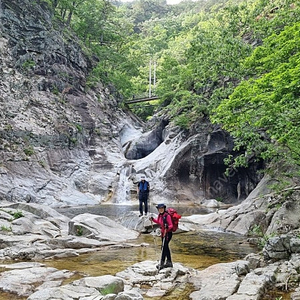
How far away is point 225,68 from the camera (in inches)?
778

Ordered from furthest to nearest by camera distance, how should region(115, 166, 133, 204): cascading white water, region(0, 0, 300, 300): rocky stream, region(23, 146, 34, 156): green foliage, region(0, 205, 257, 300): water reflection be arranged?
region(115, 166, 133, 204): cascading white water → region(23, 146, 34, 156): green foliage → region(0, 205, 257, 300): water reflection → region(0, 0, 300, 300): rocky stream

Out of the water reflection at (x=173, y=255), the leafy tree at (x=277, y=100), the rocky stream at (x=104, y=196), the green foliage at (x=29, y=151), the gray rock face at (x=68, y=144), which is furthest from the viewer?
the green foliage at (x=29, y=151)

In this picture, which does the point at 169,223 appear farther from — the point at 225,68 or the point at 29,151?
the point at 29,151

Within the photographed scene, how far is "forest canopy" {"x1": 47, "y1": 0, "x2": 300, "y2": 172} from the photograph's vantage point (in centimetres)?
1120

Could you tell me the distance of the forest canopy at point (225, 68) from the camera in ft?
36.8

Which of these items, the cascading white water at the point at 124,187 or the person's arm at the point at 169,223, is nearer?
the person's arm at the point at 169,223

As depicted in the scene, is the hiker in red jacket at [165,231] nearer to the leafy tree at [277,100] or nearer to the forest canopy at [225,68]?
the leafy tree at [277,100]

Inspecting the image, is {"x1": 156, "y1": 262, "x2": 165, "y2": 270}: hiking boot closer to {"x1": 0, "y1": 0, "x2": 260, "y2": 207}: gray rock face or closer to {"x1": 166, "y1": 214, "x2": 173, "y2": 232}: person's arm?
{"x1": 166, "y1": 214, "x2": 173, "y2": 232}: person's arm

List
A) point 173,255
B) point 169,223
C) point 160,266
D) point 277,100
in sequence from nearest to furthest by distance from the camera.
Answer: point 160,266 → point 169,223 → point 173,255 → point 277,100

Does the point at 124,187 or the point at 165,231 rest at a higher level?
the point at 165,231

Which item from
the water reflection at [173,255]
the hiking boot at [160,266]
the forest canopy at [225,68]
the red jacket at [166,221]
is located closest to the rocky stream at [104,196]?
the water reflection at [173,255]

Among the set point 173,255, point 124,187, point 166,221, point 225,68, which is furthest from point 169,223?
point 124,187

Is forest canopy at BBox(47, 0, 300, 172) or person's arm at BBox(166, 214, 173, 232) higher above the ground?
forest canopy at BBox(47, 0, 300, 172)

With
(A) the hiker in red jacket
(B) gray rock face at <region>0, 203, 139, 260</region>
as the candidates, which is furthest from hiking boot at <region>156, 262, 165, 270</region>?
(B) gray rock face at <region>0, 203, 139, 260</region>
